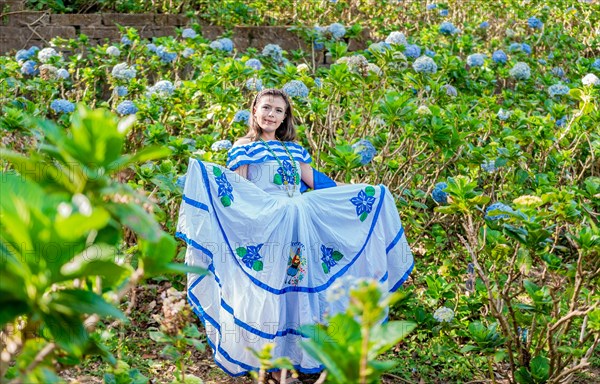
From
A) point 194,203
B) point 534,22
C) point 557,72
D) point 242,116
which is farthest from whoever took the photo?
point 534,22

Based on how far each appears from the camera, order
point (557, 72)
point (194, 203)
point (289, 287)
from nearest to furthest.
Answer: point (194, 203) → point (289, 287) → point (557, 72)

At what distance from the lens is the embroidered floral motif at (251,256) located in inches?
124

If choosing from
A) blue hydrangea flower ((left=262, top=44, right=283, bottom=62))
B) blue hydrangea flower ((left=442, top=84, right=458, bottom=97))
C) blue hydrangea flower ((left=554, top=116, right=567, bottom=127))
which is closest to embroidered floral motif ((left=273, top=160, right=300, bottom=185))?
blue hydrangea flower ((left=442, top=84, right=458, bottom=97))

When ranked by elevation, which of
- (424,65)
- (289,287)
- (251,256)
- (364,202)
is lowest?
(289,287)

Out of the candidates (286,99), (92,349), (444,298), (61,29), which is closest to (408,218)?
(444,298)

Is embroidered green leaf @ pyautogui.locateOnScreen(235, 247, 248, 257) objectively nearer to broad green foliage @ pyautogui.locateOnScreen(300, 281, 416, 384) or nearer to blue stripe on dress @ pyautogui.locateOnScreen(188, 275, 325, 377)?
blue stripe on dress @ pyautogui.locateOnScreen(188, 275, 325, 377)

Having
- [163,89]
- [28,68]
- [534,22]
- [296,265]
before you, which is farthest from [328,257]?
[534,22]

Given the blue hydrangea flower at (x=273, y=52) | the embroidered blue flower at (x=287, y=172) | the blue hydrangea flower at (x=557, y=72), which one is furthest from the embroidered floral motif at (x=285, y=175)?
the blue hydrangea flower at (x=557, y=72)

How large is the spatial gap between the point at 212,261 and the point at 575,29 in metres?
4.84

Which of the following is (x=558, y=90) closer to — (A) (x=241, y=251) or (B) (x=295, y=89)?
(B) (x=295, y=89)

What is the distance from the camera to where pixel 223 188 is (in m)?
3.19

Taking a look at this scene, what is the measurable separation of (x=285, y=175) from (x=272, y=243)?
1.11 feet

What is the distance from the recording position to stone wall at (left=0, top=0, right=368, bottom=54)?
242 inches

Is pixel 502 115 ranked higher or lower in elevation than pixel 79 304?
lower
